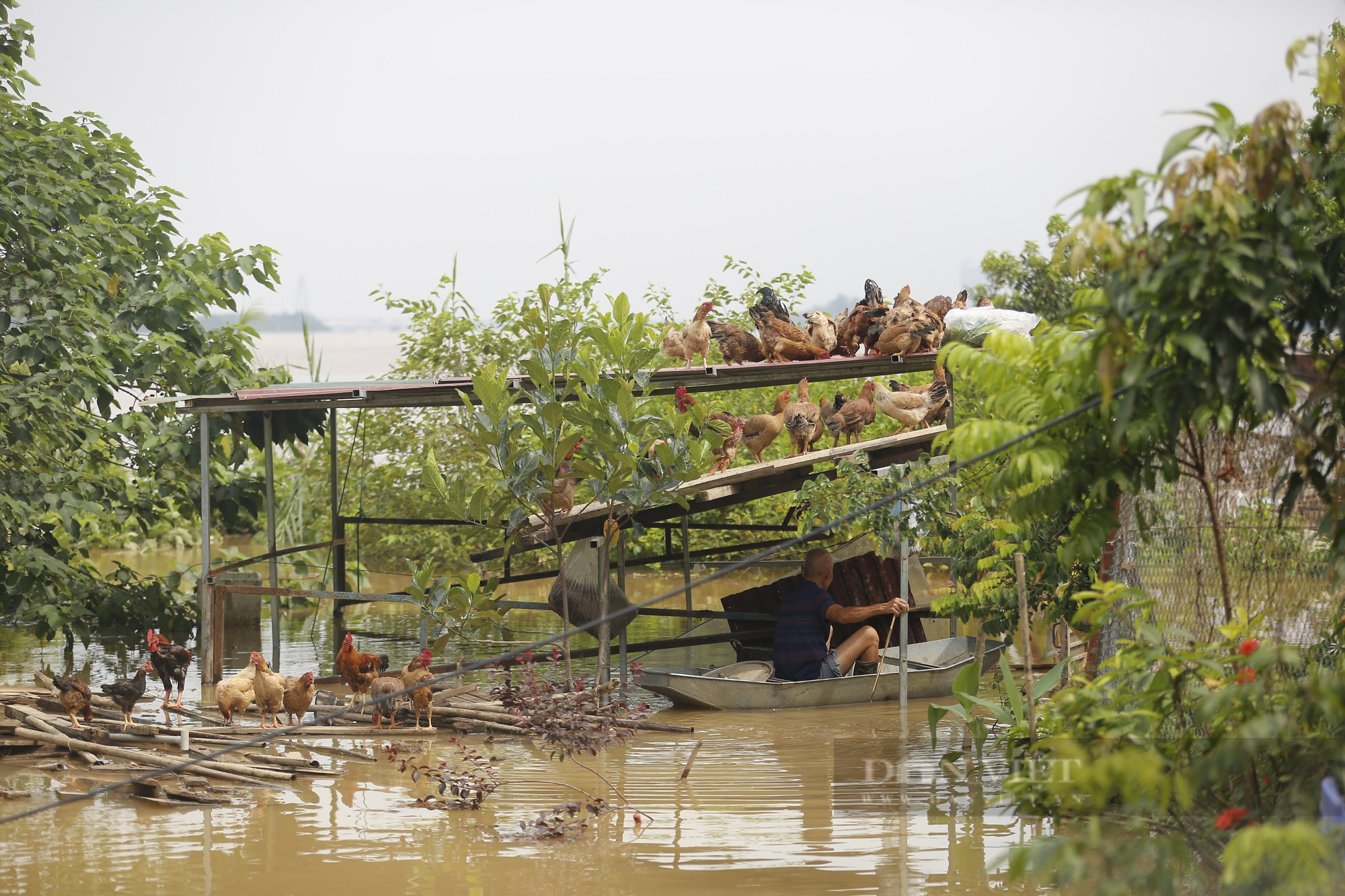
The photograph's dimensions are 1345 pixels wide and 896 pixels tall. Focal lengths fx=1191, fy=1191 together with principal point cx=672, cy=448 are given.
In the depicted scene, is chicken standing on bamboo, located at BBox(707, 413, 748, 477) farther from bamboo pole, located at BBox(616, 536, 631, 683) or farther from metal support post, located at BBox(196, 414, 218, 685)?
metal support post, located at BBox(196, 414, 218, 685)

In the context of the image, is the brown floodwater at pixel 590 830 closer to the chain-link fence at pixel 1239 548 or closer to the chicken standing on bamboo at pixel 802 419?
the chain-link fence at pixel 1239 548

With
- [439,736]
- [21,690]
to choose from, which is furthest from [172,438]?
[439,736]

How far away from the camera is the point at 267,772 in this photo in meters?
7.31

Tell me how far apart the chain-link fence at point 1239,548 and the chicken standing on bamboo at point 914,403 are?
4366mm

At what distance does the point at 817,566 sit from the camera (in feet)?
32.0

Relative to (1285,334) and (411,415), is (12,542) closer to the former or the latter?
(411,415)

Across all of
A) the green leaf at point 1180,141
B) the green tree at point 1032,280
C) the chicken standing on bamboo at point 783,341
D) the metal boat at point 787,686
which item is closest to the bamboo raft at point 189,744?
the metal boat at point 787,686

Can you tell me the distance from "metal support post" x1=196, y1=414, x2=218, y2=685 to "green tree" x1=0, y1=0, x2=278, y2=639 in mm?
1870

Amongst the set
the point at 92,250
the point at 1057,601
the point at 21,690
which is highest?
the point at 92,250

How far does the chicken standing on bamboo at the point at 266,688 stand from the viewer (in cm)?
818

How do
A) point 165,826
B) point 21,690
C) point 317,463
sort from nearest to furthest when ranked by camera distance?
point 165,826
point 21,690
point 317,463

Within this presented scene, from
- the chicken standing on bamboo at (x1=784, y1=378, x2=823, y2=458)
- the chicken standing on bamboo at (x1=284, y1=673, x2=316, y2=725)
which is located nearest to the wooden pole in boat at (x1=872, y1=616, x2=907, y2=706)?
the chicken standing on bamboo at (x1=784, y1=378, x2=823, y2=458)

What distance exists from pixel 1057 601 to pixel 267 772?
16.5 feet

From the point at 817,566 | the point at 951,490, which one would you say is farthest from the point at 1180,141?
the point at 817,566
